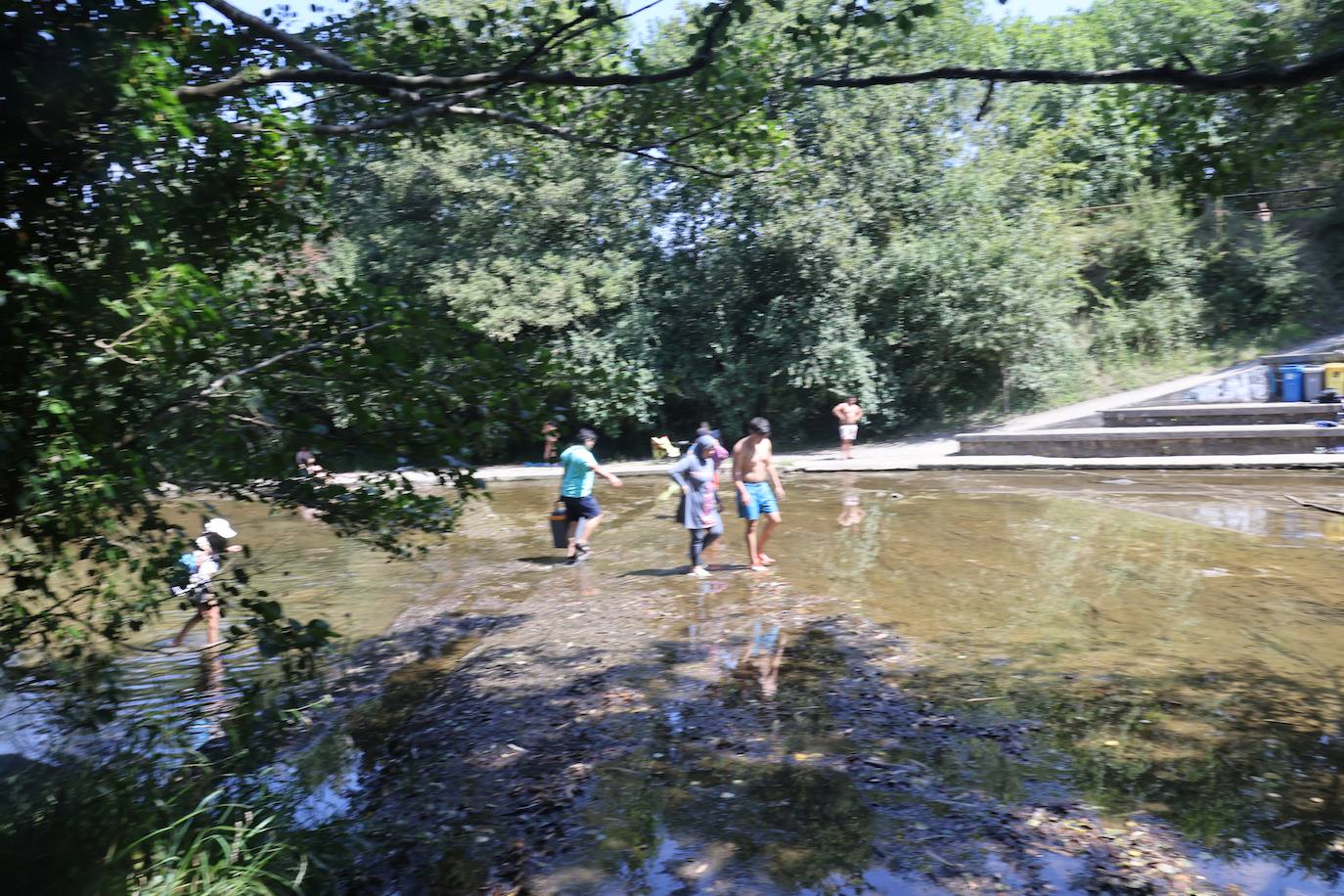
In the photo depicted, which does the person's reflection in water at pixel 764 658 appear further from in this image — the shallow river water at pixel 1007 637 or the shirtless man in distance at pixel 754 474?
the shirtless man in distance at pixel 754 474

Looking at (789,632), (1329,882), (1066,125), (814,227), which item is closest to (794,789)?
(1329,882)

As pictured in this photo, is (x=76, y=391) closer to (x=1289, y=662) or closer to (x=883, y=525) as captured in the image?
(x=1289, y=662)

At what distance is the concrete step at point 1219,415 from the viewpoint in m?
21.3

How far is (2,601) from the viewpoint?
5488 mm

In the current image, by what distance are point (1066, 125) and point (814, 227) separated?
10.1 metres

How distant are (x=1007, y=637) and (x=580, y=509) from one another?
6.10 m

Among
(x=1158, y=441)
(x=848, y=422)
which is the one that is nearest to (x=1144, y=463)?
(x=1158, y=441)

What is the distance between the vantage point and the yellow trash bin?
2264cm

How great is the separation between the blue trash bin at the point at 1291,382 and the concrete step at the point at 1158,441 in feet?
12.4

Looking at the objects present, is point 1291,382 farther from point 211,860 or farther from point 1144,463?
point 211,860

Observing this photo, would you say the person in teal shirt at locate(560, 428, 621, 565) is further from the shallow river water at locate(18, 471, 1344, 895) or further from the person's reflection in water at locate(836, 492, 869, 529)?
the person's reflection in water at locate(836, 492, 869, 529)

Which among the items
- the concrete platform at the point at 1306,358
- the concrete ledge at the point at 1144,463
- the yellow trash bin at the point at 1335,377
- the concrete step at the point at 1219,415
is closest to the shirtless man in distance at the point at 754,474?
the concrete ledge at the point at 1144,463

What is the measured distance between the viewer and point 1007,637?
8906mm

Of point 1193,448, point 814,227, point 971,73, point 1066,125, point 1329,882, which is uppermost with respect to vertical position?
point 1066,125
